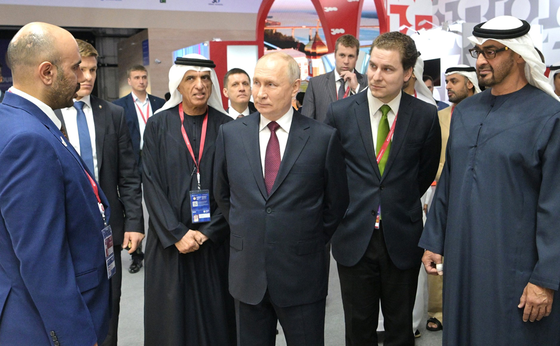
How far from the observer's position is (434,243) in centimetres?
228

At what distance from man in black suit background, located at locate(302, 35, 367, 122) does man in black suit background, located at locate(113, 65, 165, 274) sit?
1960 millimetres

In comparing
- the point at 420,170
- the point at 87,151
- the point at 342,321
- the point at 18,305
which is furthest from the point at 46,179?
the point at 342,321

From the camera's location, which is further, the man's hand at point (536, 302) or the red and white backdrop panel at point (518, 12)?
the red and white backdrop panel at point (518, 12)

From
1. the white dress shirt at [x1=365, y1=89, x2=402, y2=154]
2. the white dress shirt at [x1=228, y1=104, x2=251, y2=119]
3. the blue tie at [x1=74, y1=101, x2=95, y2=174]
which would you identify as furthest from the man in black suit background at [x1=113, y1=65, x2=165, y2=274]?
the white dress shirt at [x1=365, y1=89, x2=402, y2=154]

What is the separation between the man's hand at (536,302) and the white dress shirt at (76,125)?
7.41 ft

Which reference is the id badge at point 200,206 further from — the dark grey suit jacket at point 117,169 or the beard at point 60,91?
the beard at point 60,91

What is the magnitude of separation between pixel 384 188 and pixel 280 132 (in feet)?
1.97

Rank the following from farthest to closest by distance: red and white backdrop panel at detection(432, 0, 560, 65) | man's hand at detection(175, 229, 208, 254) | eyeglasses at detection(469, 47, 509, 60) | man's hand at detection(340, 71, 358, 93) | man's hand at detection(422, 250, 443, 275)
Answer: red and white backdrop panel at detection(432, 0, 560, 65), man's hand at detection(340, 71, 358, 93), man's hand at detection(175, 229, 208, 254), man's hand at detection(422, 250, 443, 275), eyeglasses at detection(469, 47, 509, 60)

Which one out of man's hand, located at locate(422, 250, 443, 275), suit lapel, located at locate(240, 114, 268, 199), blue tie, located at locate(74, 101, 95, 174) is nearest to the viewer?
suit lapel, located at locate(240, 114, 268, 199)

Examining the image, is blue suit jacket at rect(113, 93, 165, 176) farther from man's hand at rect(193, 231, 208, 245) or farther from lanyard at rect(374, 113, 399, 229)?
lanyard at rect(374, 113, 399, 229)

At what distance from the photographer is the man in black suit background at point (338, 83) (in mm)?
4125

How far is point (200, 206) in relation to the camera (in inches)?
107

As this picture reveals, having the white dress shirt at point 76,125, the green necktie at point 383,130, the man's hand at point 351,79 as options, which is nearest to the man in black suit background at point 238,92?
the man's hand at point 351,79

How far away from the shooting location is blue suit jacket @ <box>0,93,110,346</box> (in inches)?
56.3
